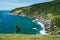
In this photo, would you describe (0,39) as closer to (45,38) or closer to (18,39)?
(18,39)

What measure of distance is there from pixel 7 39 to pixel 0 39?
1141 mm

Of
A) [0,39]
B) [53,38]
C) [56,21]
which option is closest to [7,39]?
[0,39]

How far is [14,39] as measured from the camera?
109 ft

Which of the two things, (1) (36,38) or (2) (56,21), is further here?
(2) (56,21)

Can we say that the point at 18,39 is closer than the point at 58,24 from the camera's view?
Yes

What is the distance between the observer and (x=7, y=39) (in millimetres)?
33469

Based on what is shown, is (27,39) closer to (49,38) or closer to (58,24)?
(49,38)

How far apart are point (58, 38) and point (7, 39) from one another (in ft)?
27.9

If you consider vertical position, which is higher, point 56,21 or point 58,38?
point 56,21

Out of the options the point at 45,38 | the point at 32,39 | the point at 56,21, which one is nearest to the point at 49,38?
the point at 45,38

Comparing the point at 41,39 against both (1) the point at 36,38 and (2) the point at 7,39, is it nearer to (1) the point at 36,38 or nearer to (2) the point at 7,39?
(1) the point at 36,38

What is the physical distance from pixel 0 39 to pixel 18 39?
2958mm

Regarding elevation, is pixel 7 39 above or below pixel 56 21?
below

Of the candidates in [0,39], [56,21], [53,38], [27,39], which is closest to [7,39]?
[0,39]
